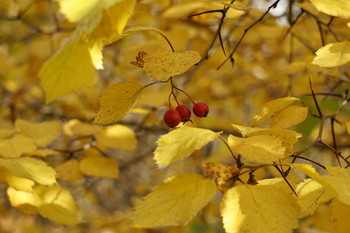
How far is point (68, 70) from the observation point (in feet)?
2.63

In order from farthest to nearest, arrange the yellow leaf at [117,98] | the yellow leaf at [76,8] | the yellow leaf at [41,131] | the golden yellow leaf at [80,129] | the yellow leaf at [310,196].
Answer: the golden yellow leaf at [80,129] → the yellow leaf at [41,131] → the yellow leaf at [117,98] → the yellow leaf at [310,196] → the yellow leaf at [76,8]

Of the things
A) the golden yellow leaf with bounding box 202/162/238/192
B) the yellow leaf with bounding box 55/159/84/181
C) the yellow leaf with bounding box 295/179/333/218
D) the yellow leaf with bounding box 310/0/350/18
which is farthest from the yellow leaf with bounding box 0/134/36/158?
the yellow leaf with bounding box 310/0/350/18

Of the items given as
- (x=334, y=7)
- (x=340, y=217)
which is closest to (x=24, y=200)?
(x=340, y=217)

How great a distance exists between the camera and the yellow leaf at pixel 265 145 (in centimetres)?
78

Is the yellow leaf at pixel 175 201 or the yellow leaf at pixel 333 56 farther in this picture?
the yellow leaf at pixel 333 56

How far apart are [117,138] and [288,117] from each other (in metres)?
0.69

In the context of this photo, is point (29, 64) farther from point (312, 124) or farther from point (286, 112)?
point (286, 112)

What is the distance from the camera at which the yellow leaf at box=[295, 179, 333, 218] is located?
865 millimetres

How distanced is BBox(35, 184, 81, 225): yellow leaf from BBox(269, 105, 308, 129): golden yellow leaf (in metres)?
0.62

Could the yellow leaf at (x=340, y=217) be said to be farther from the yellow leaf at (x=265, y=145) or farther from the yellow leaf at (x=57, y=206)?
the yellow leaf at (x=57, y=206)

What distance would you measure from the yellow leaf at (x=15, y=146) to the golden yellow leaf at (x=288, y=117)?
0.69 m

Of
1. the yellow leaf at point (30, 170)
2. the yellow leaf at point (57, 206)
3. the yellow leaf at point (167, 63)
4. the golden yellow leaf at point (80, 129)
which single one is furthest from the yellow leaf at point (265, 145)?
the golden yellow leaf at point (80, 129)

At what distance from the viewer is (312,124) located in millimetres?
2078

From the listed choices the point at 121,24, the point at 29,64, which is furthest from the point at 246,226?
the point at 29,64
